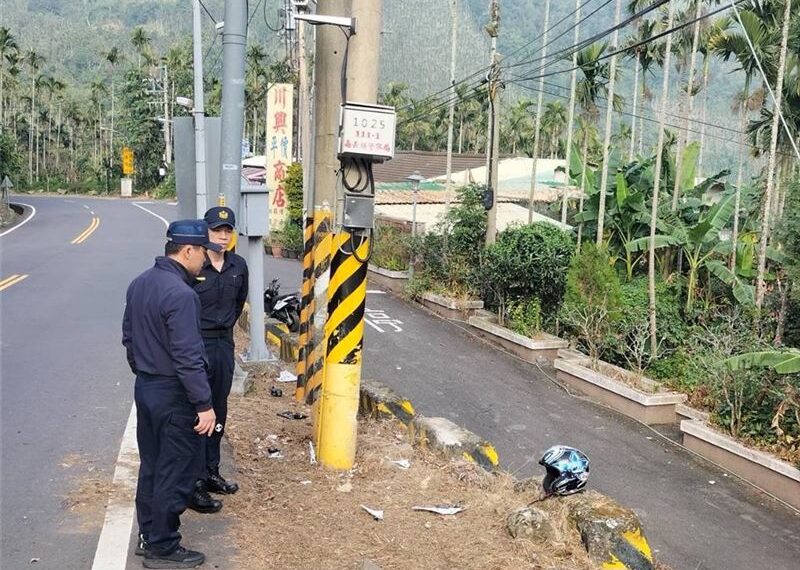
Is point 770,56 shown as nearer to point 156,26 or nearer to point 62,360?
point 62,360

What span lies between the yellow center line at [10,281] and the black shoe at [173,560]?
45.9ft

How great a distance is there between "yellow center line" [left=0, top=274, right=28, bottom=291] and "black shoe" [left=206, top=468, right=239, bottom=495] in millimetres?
13052

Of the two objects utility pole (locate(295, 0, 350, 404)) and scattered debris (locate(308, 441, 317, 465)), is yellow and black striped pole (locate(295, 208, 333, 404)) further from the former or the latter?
scattered debris (locate(308, 441, 317, 465))

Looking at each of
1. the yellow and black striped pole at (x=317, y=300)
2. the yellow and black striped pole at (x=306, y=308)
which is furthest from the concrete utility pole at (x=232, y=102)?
the yellow and black striped pole at (x=317, y=300)

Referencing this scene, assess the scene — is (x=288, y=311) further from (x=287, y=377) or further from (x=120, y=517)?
(x=120, y=517)

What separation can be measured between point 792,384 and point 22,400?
9.30 m

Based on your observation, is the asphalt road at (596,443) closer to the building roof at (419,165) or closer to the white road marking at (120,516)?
the white road marking at (120,516)

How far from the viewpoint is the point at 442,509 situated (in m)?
5.26

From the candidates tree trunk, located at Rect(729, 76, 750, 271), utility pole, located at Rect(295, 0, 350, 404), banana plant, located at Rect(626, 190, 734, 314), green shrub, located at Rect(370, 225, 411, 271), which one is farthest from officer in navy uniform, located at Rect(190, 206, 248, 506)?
green shrub, located at Rect(370, 225, 411, 271)

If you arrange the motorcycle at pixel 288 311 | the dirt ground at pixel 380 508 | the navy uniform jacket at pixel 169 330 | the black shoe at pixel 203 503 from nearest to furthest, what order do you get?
1. the navy uniform jacket at pixel 169 330
2. the dirt ground at pixel 380 508
3. the black shoe at pixel 203 503
4. the motorcycle at pixel 288 311

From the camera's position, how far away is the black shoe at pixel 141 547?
4.44 m

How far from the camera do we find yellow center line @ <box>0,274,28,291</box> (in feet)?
55.5

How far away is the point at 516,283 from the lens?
16844mm

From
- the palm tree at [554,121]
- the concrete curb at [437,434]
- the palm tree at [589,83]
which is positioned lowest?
the concrete curb at [437,434]
